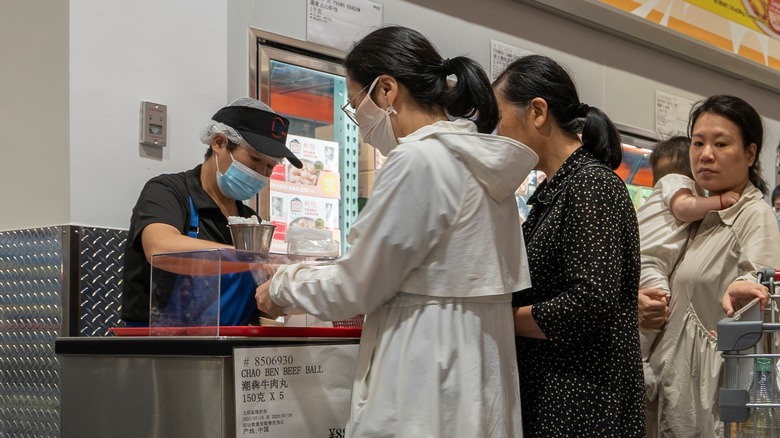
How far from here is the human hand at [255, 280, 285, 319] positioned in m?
2.11

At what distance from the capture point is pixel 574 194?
7.48 ft

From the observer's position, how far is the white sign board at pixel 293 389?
79.2 inches

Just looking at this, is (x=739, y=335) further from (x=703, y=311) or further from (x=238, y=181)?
(x=238, y=181)

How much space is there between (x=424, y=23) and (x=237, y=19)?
3.89 feet

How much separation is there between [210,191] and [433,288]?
4.50 feet

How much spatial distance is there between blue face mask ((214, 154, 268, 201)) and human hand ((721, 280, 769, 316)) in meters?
1.55

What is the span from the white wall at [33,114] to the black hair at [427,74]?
1406mm

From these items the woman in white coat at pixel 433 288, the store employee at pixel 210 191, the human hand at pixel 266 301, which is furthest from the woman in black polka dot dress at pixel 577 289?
the store employee at pixel 210 191

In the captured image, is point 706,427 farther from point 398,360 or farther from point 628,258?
point 398,360

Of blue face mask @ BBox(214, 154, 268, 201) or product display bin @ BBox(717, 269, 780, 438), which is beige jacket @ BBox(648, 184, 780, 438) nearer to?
product display bin @ BBox(717, 269, 780, 438)

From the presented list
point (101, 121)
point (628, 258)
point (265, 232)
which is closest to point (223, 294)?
point (265, 232)

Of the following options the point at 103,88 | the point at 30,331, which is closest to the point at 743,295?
the point at 103,88

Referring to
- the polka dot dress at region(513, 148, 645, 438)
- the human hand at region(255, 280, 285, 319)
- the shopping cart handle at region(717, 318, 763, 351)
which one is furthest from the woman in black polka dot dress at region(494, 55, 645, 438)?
the human hand at region(255, 280, 285, 319)

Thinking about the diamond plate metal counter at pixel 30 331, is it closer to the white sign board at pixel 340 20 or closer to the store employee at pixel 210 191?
the store employee at pixel 210 191
